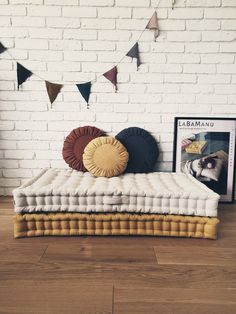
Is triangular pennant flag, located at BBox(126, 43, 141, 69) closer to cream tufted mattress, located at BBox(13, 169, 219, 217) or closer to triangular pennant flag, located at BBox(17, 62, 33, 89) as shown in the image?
triangular pennant flag, located at BBox(17, 62, 33, 89)

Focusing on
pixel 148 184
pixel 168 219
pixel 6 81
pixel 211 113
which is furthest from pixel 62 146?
pixel 211 113

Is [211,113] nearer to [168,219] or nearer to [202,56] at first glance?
[202,56]

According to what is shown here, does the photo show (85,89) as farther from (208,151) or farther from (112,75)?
(208,151)

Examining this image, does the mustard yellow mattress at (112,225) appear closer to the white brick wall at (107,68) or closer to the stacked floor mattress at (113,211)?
the stacked floor mattress at (113,211)

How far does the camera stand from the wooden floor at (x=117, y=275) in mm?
1170

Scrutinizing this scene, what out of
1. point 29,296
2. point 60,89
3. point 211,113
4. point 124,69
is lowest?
point 29,296

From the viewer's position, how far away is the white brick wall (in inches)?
82.5

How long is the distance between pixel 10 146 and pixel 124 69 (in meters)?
1.06

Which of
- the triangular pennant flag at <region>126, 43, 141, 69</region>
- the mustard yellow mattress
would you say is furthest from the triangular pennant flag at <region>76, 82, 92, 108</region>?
the mustard yellow mattress

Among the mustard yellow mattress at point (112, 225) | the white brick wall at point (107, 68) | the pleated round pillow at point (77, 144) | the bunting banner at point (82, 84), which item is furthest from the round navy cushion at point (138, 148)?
the mustard yellow mattress at point (112, 225)

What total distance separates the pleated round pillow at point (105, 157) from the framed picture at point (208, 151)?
1.59 ft

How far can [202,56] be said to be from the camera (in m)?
2.15

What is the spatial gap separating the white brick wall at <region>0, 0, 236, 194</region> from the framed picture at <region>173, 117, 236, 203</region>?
0.07 metres

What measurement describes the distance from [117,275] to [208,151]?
1294 mm
